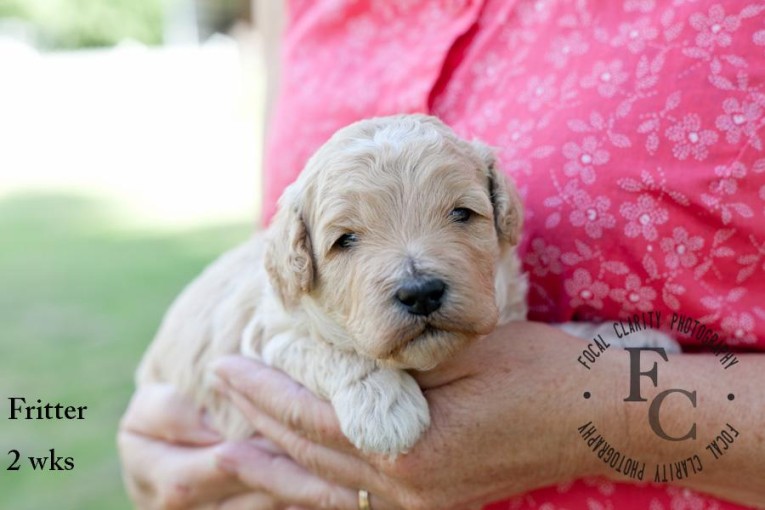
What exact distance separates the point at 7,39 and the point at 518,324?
83.7 feet

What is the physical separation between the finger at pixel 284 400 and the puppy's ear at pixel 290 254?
26 cm

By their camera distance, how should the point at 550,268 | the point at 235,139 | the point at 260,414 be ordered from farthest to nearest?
the point at 235,139 → the point at 260,414 → the point at 550,268

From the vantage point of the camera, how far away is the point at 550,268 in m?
2.40

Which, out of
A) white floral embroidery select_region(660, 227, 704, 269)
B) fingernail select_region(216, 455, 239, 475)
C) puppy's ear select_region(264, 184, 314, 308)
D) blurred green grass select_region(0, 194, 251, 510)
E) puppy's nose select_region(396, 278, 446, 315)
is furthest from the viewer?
blurred green grass select_region(0, 194, 251, 510)

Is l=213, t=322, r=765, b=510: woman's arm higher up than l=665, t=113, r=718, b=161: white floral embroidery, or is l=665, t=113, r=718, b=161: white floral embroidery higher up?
l=665, t=113, r=718, b=161: white floral embroidery

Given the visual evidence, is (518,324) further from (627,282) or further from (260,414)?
(260,414)

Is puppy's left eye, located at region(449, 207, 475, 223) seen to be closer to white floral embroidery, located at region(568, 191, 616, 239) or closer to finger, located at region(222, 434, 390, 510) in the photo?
white floral embroidery, located at region(568, 191, 616, 239)

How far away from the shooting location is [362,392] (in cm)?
235

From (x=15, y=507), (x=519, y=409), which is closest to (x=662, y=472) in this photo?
(x=519, y=409)

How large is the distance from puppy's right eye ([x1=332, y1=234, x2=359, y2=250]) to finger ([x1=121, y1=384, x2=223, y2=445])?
3.25ft

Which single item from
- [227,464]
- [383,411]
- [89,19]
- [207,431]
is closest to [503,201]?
[383,411]

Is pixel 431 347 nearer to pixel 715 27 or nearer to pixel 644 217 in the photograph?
pixel 644 217

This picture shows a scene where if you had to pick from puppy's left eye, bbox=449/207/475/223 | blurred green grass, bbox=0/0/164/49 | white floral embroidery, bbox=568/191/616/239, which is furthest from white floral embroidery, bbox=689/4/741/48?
blurred green grass, bbox=0/0/164/49

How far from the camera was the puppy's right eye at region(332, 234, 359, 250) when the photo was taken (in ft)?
7.45
